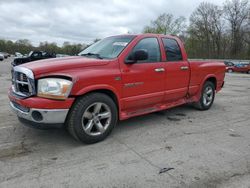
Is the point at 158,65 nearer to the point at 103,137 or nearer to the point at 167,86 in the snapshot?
the point at 167,86

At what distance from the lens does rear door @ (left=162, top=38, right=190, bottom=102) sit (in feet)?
17.4

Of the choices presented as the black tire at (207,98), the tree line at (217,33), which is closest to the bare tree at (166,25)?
the tree line at (217,33)

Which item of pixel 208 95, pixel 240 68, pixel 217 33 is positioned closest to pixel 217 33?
pixel 217 33

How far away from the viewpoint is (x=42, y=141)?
4.19 m

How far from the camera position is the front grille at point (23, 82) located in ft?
12.2

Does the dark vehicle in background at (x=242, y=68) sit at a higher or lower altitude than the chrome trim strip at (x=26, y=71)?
lower

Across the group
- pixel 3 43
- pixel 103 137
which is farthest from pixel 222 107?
pixel 3 43

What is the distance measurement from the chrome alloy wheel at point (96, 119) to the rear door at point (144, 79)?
452 millimetres

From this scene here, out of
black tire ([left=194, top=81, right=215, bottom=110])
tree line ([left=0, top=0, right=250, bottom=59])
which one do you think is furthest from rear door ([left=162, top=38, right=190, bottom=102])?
tree line ([left=0, top=0, right=250, bottom=59])

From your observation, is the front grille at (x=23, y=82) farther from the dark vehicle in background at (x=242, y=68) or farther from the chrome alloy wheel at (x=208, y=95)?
the dark vehicle in background at (x=242, y=68)

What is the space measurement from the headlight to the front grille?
0.47 ft

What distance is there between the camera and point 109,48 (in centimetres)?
486

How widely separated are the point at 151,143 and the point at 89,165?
1228mm

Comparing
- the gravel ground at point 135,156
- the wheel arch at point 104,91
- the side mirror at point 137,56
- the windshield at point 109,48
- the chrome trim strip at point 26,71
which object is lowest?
the gravel ground at point 135,156
